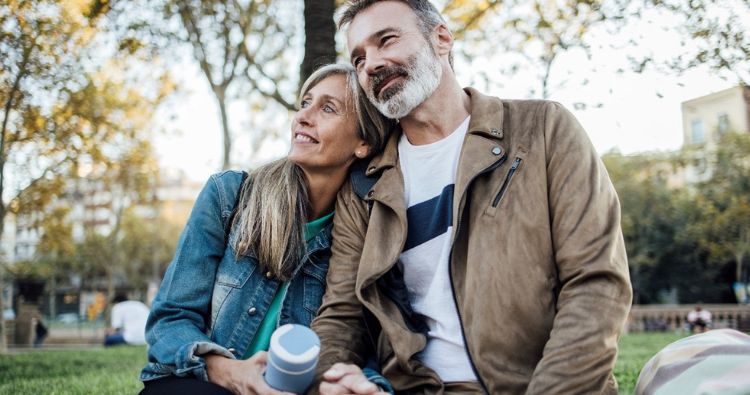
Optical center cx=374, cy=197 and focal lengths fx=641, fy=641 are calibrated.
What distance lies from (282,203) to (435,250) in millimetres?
851

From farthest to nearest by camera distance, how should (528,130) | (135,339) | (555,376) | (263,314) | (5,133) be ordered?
1. (135,339)
2. (5,133)
3. (263,314)
4. (528,130)
5. (555,376)

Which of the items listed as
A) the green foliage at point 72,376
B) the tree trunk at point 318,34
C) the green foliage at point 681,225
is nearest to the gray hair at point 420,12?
the tree trunk at point 318,34

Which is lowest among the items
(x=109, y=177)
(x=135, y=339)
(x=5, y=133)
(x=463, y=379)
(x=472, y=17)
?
(x=135, y=339)

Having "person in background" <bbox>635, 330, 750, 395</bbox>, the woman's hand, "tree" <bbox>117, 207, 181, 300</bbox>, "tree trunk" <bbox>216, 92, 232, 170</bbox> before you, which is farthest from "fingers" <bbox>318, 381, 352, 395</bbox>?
"tree" <bbox>117, 207, 181, 300</bbox>

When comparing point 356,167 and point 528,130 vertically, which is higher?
point 528,130

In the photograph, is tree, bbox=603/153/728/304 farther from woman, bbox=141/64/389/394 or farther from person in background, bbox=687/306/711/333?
woman, bbox=141/64/389/394

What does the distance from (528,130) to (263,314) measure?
1.55 m

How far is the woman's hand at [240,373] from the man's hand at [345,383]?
0.22 m

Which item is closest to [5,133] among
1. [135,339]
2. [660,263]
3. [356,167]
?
[135,339]

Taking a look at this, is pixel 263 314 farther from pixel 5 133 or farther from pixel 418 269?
pixel 5 133

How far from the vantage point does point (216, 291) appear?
123 inches

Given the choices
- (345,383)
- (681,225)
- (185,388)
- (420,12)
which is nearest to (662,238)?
(681,225)

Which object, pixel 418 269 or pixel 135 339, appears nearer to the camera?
pixel 418 269

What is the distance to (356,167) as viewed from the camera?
11.5ft
